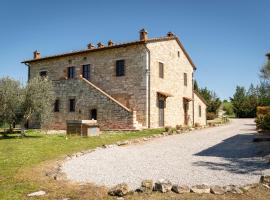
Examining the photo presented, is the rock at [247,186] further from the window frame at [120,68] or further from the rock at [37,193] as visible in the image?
the window frame at [120,68]

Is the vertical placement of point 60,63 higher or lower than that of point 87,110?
higher

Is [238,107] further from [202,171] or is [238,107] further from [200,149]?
[202,171]

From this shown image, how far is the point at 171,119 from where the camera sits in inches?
1046

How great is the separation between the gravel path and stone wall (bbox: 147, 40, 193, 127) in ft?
38.1

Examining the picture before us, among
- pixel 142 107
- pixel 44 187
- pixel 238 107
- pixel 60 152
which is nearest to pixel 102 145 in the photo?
pixel 60 152

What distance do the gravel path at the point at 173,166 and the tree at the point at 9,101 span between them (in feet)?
24.9

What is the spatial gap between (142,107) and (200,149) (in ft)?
35.6

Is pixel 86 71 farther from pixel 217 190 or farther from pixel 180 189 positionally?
pixel 217 190

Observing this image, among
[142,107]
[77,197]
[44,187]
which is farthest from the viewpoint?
[142,107]

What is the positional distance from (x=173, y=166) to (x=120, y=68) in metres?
16.8

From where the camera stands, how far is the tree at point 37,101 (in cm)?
1749

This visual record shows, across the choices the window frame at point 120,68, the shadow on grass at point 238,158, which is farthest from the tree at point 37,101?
the shadow on grass at point 238,158

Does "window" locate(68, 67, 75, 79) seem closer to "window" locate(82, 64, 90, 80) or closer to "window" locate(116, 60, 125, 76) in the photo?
"window" locate(82, 64, 90, 80)

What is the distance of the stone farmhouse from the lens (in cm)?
2262
